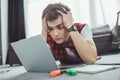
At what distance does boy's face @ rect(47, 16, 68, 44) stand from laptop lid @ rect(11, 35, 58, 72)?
0.92 feet

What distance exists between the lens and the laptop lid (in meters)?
1.02

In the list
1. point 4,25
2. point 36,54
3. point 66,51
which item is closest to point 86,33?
point 66,51

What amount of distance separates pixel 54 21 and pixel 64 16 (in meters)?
0.12

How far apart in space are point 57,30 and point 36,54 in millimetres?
320

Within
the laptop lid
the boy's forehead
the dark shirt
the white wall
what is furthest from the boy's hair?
the white wall

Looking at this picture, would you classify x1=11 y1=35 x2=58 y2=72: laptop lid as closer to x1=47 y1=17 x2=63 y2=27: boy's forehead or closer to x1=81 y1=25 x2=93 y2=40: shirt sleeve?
x1=47 y1=17 x2=63 y2=27: boy's forehead

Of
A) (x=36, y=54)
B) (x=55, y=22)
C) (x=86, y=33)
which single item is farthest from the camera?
(x=86, y=33)

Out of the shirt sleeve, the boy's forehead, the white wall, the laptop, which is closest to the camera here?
the laptop

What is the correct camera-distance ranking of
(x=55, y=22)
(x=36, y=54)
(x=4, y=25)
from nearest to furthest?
(x=36, y=54) < (x=55, y=22) < (x=4, y=25)

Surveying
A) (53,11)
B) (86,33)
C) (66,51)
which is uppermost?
(53,11)

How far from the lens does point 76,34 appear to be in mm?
1425

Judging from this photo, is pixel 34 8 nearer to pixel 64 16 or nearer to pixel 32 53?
pixel 64 16

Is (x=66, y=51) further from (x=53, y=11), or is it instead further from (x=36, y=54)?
(x=36, y=54)

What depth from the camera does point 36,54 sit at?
1078mm
